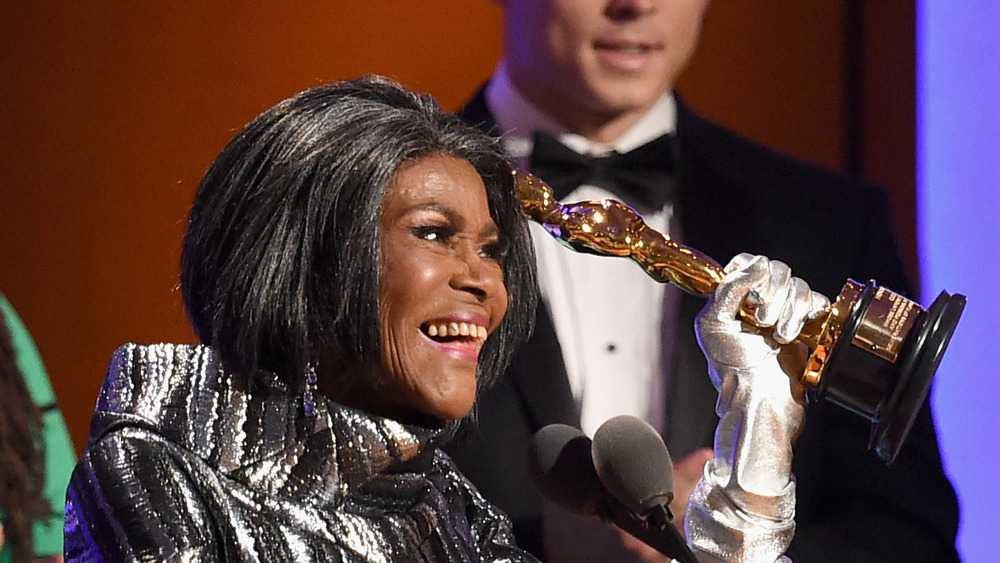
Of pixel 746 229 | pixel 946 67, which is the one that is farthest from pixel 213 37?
pixel 946 67

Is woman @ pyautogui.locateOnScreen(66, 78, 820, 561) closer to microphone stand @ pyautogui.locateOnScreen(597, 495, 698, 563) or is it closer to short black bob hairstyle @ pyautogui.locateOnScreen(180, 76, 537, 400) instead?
short black bob hairstyle @ pyautogui.locateOnScreen(180, 76, 537, 400)

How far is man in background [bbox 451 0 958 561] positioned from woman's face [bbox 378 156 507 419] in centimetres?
39

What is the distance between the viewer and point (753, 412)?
1330 millimetres

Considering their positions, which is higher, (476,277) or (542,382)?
(476,277)

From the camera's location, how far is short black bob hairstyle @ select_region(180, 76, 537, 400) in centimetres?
116

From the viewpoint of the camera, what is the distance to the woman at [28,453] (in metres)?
1.56

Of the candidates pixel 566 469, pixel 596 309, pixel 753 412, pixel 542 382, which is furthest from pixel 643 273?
pixel 566 469

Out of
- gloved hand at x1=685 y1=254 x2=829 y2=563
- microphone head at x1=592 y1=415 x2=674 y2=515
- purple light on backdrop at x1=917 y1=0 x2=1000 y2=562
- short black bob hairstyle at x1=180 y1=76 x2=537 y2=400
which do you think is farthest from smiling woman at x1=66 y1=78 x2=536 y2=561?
purple light on backdrop at x1=917 y1=0 x2=1000 y2=562

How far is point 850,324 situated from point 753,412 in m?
0.14

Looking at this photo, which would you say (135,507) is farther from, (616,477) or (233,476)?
(616,477)

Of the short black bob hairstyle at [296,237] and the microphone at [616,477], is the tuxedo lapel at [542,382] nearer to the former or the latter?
the microphone at [616,477]

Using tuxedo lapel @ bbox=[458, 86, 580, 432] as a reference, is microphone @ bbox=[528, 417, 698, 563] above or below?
above

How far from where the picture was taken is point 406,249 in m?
1.18

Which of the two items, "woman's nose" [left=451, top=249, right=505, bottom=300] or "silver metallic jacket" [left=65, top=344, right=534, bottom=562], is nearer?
"silver metallic jacket" [left=65, top=344, right=534, bottom=562]
